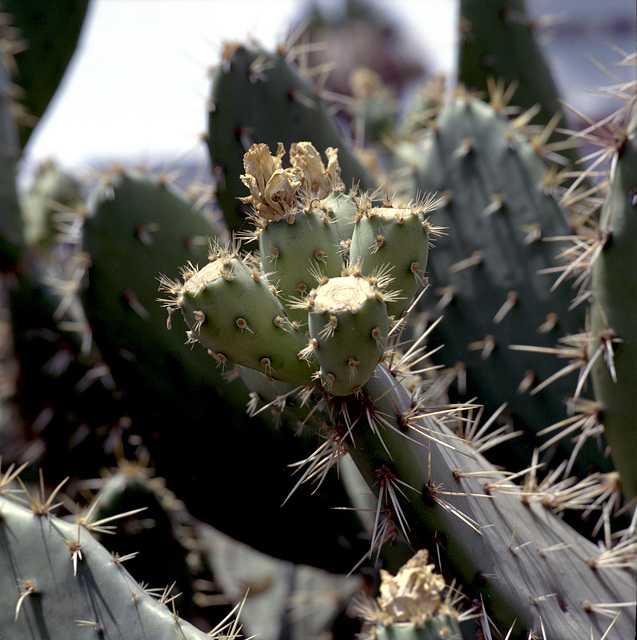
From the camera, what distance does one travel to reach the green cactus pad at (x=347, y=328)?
2.28 ft

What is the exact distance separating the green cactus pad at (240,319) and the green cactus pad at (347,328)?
0.22 feet

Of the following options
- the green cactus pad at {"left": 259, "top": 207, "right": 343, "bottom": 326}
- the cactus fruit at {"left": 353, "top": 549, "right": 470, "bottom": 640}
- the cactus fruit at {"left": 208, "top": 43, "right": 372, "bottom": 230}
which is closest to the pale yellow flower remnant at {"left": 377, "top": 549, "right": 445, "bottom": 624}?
the cactus fruit at {"left": 353, "top": 549, "right": 470, "bottom": 640}

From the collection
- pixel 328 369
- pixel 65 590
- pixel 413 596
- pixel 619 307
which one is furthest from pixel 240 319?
pixel 619 307

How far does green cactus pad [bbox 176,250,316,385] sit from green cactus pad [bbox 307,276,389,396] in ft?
0.22

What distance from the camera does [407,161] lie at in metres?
2.28

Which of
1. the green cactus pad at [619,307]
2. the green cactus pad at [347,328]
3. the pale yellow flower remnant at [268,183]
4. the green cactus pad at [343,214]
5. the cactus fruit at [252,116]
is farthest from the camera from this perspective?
the cactus fruit at [252,116]

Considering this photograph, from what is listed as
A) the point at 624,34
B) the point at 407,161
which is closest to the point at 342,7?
the point at 624,34

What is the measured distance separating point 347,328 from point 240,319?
13 centimetres

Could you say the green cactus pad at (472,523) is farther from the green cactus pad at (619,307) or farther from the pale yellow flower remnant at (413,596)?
the green cactus pad at (619,307)

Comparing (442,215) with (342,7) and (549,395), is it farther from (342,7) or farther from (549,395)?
(342,7)

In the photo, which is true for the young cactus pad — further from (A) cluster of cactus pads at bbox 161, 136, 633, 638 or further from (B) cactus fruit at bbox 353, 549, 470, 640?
(B) cactus fruit at bbox 353, 549, 470, 640

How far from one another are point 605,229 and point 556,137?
994 mm

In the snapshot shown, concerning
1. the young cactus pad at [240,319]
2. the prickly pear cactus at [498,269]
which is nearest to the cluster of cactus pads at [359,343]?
the young cactus pad at [240,319]

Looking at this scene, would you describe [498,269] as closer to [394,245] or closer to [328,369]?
[394,245]
